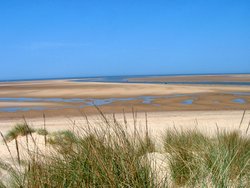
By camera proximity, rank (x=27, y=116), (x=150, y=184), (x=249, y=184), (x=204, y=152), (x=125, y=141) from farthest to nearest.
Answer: (x=27, y=116) → (x=204, y=152) → (x=125, y=141) → (x=249, y=184) → (x=150, y=184)

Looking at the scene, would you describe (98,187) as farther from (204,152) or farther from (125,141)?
(204,152)

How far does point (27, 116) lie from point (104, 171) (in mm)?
13203

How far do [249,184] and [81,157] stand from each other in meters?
1.37

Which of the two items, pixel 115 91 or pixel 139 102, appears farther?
pixel 115 91

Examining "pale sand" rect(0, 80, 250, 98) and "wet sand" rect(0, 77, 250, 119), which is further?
"pale sand" rect(0, 80, 250, 98)

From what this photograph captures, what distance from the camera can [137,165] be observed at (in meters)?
2.52

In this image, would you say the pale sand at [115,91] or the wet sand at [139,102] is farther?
the pale sand at [115,91]

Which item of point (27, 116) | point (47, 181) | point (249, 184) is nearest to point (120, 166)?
point (47, 181)

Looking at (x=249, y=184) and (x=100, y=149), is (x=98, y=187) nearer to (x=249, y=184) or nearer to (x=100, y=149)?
(x=100, y=149)

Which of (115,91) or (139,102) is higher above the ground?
(115,91)

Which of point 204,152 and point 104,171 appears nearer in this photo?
point 104,171

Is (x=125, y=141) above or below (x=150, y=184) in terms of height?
above

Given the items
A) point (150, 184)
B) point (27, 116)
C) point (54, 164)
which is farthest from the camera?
point (27, 116)

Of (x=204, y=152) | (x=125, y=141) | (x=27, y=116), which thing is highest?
(x=125, y=141)
